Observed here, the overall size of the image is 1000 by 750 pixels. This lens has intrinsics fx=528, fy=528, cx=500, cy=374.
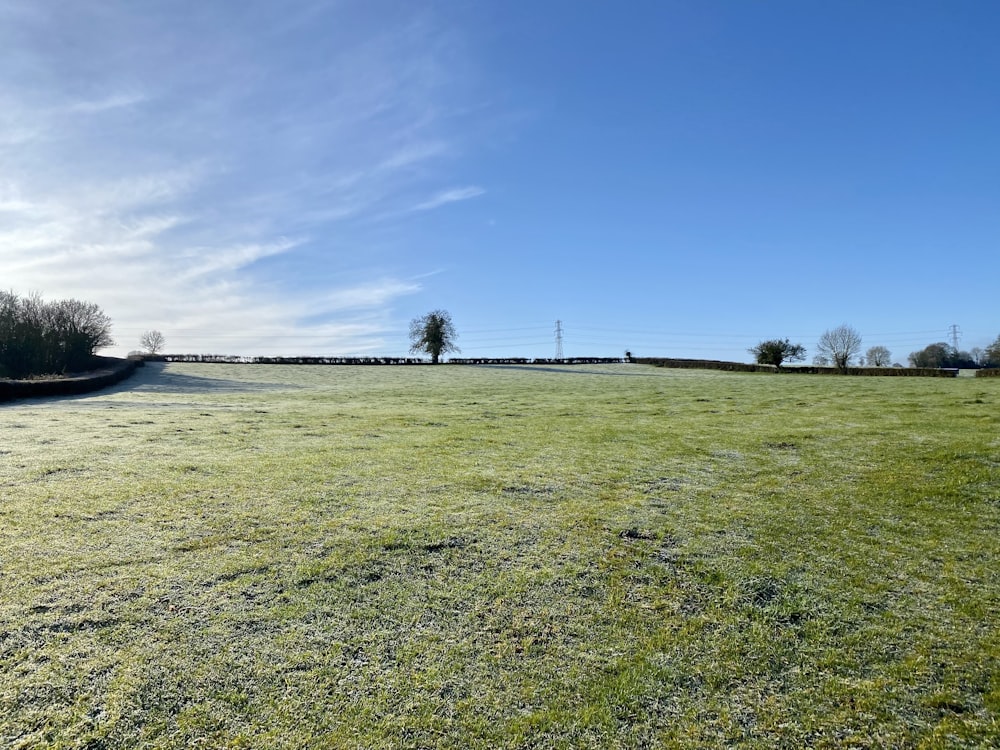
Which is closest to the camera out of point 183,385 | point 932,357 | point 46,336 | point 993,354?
point 183,385

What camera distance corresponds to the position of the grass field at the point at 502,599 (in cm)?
247

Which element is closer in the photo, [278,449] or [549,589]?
[549,589]

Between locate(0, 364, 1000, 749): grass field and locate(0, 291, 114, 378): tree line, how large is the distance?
32372 mm

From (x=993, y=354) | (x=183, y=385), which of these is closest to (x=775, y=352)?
(x=993, y=354)

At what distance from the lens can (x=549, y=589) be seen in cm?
366

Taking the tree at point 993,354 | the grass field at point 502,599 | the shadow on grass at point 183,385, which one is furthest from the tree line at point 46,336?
the tree at point 993,354

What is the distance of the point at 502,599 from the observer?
11.5 feet

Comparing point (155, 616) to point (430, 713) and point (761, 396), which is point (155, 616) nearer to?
point (430, 713)

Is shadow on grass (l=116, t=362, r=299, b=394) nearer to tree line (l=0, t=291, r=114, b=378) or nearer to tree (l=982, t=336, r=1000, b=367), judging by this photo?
tree line (l=0, t=291, r=114, b=378)

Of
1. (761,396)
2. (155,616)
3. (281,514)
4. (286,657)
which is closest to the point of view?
(286,657)

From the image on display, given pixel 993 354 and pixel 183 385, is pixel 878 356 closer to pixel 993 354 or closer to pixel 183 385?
pixel 993 354

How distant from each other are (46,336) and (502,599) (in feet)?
136

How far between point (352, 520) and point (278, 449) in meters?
3.95

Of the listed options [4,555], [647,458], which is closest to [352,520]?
[4,555]
